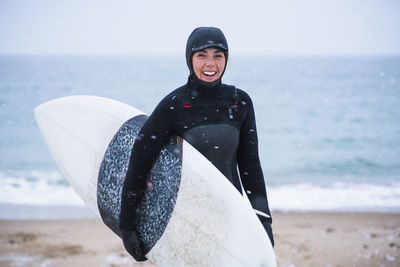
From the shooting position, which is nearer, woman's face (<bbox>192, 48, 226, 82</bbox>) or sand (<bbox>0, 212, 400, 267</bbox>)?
woman's face (<bbox>192, 48, 226, 82</bbox>)

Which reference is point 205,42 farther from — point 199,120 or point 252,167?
point 252,167

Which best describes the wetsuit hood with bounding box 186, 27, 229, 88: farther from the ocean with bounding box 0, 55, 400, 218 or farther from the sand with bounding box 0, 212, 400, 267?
the ocean with bounding box 0, 55, 400, 218

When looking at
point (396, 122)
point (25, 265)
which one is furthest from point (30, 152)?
point (396, 122)

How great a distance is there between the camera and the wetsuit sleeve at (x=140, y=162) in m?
1.88

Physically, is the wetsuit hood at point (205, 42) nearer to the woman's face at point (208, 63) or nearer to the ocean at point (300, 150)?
the woman's face at point (208, 63)

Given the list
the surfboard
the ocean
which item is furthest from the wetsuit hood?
the ocean

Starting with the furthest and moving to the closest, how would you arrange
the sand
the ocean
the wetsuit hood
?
1. the ocean
2. the sand
3. the wetsuit hood

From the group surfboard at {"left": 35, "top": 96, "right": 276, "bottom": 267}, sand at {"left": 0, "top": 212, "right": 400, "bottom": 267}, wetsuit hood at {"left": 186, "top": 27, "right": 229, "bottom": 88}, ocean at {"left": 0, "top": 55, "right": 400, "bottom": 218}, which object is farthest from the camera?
ocean at {"left": 0, "top": 55, "right": 400, "bottom": 218}

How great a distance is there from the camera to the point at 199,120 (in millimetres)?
1906

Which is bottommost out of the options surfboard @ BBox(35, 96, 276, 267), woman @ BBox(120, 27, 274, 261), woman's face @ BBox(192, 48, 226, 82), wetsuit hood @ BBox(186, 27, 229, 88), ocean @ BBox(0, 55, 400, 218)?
ocean @ BBox(0, 55, 400, 218)

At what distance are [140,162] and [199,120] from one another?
1.16 ft

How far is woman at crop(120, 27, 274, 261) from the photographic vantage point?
6.20 ft

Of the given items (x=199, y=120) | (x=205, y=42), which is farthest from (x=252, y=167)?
(x=205, y=42)

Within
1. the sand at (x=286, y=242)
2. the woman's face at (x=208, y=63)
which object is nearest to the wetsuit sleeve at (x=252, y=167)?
the woman's face at (x=208, y=63)
